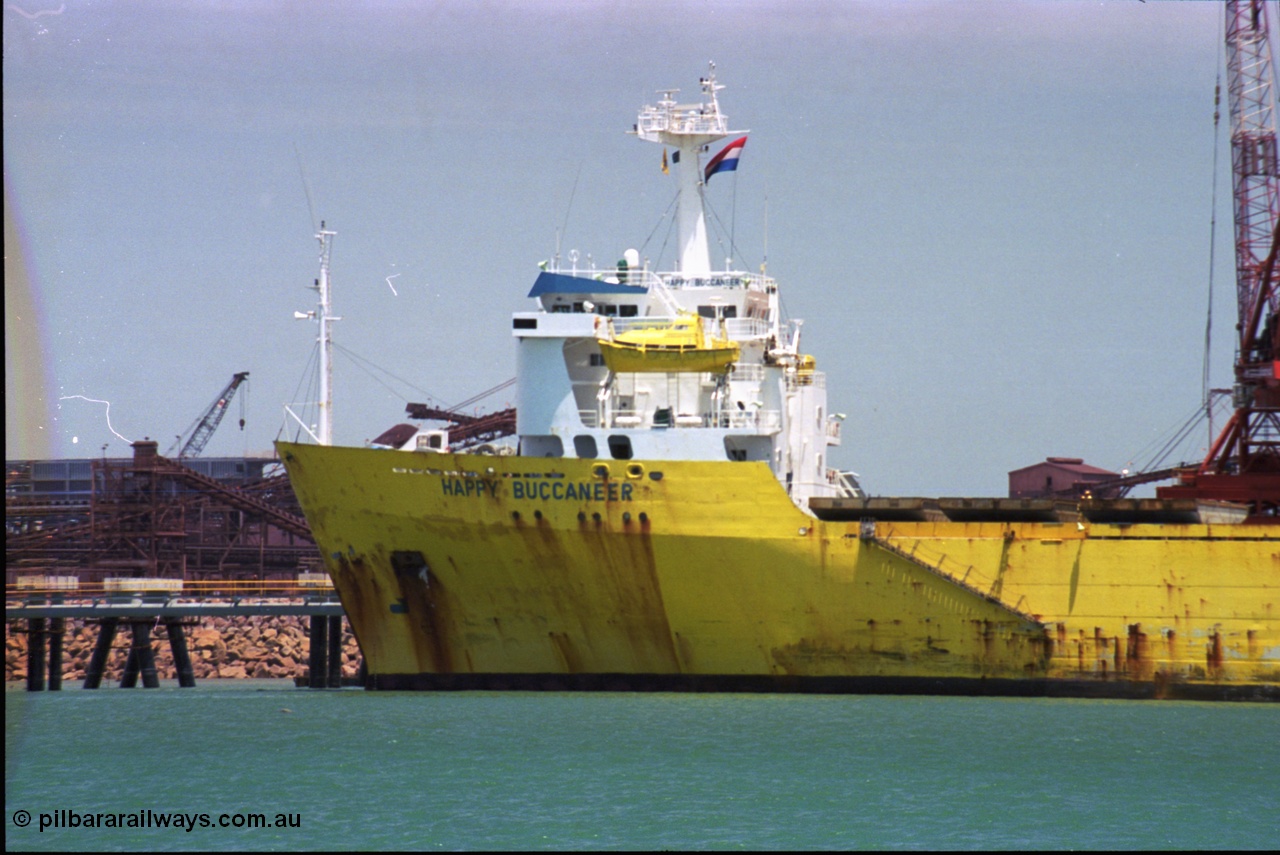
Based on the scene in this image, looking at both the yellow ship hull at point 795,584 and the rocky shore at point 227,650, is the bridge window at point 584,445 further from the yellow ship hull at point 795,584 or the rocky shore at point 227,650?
the rocky shore at point 227,650

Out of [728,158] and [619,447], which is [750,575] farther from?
[728,158]

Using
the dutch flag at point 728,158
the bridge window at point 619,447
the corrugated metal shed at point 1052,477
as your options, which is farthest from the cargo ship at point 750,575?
the corrugated metal shed at point 1052,477

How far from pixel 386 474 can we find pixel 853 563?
8.02 m

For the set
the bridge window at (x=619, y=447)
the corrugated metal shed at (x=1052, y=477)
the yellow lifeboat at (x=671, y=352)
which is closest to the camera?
the yellow lifeboat at (x=671, y=352)

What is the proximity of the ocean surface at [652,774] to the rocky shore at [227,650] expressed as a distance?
62.2 feet

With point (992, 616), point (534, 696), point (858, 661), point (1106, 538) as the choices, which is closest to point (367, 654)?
point (534, 696)

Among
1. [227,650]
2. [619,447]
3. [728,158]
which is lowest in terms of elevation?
[227,650]

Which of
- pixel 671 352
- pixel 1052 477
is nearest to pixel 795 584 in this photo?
pixel 671 352

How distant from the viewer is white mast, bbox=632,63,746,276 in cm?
3309

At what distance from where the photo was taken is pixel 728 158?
3316cm

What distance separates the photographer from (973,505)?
97.4 feet

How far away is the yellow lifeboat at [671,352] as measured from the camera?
30.0m

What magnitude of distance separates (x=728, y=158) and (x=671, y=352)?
5100 millimetres

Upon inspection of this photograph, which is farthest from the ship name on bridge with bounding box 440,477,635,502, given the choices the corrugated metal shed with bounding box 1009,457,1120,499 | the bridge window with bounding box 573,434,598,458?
the corrugated metal shed with bounding box 1009,457,1120,499
